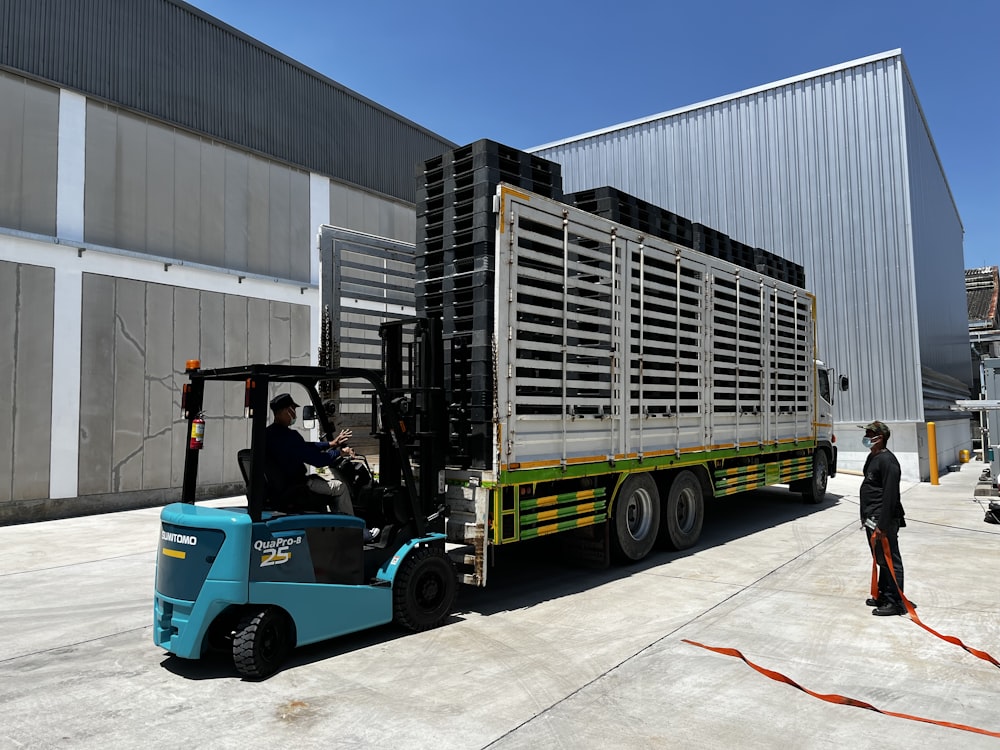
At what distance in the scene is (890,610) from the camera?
6.32 metres

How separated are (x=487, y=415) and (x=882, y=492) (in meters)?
3.60

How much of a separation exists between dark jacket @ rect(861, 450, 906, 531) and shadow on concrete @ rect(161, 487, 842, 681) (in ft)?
8.37

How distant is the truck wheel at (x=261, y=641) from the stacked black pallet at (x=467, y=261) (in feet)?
7.29

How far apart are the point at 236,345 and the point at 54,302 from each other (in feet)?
12.3

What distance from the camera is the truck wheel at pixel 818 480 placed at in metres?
13.4

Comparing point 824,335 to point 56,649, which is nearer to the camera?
point 56,649

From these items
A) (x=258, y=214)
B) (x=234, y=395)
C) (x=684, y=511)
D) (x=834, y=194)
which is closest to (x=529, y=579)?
(x=684, y=511)

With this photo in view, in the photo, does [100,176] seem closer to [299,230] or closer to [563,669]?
[299,230]

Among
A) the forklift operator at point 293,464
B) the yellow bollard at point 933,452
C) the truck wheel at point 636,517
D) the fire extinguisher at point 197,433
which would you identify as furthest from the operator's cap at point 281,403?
the yellow bollard at point 933,452

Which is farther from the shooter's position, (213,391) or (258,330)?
(258,330)

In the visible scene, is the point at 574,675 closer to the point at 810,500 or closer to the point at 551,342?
the point at 551,342

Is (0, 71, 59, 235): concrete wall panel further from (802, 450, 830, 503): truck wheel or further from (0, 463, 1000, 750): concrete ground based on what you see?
(802, 450, 830, 503): truck wheel

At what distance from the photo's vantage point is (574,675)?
4.88m

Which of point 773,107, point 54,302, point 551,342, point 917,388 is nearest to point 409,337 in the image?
point 551,342
